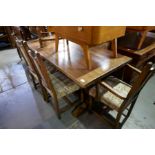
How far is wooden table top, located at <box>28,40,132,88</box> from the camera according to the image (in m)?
1.07

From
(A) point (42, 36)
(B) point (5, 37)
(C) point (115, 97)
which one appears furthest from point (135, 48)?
(B) point (5, 37)

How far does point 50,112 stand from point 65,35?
102 cm

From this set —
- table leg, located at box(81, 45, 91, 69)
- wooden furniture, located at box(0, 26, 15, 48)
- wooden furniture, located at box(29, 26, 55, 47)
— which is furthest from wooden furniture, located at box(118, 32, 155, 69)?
wooden furniture, located at box(0, 26, 15, 48)

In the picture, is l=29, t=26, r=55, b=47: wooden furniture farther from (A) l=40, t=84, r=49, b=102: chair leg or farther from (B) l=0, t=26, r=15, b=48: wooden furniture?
(B) l=0, t=26, r=15, b=48: wooden furniture

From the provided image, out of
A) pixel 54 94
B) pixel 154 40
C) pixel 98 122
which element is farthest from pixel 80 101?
pixel 154 40

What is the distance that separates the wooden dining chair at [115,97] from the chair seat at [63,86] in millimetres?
202

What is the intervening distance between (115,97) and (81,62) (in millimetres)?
474

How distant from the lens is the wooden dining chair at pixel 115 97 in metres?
1.11

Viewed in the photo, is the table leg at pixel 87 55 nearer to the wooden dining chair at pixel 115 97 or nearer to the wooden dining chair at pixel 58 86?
the wooden dining chair at pixel 115 97

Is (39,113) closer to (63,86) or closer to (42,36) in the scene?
(63,86)

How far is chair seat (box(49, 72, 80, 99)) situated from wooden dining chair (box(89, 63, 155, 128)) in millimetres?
202
